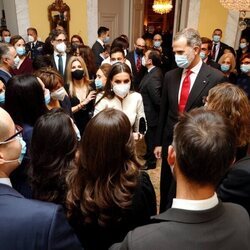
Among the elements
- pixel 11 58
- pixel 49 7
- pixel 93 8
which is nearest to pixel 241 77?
pixel 11 58

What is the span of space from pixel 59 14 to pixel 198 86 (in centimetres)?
543

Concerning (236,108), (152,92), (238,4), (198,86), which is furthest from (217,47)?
(236,108)

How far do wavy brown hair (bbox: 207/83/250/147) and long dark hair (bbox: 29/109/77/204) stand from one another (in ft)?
3.35

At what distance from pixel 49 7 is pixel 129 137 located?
633 cm

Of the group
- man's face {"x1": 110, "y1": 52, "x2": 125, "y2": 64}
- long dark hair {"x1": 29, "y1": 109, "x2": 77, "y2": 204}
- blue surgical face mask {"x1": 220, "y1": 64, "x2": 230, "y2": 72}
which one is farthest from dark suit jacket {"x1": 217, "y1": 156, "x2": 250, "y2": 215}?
blue surgical face mask {"x1": 220, "y1": 64, "x2": 230, "y2": 72}

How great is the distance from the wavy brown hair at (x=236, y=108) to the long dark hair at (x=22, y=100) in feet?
4.39

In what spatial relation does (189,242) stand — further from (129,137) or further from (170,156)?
(129,137)

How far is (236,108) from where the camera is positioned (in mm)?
1895

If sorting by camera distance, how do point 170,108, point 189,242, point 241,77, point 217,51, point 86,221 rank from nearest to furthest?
point 189,242 < point 86,221 < point 170,108 < point 241,77 < point 217,51

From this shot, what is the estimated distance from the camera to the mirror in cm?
670

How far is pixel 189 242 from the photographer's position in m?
0.86

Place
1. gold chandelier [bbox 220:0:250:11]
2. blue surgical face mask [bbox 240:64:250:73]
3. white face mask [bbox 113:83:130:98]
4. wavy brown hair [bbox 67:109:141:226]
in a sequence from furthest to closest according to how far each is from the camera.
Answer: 1. gold chandelier [bbox 220:0:250:11]
2. blue surgical face mask [bbox 240:64:250:73]
3. white face mask [bbox 113:83:130:98]
4. wavy brown hair [bbox 67:109:141:226]

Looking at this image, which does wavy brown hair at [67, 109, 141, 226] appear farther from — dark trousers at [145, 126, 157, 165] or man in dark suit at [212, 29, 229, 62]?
man in dark suit at [212, 29, 229, 62]

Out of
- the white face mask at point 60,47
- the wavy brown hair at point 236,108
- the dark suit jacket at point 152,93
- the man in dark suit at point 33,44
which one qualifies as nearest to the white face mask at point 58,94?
the dark suit jacket at point 152,93
